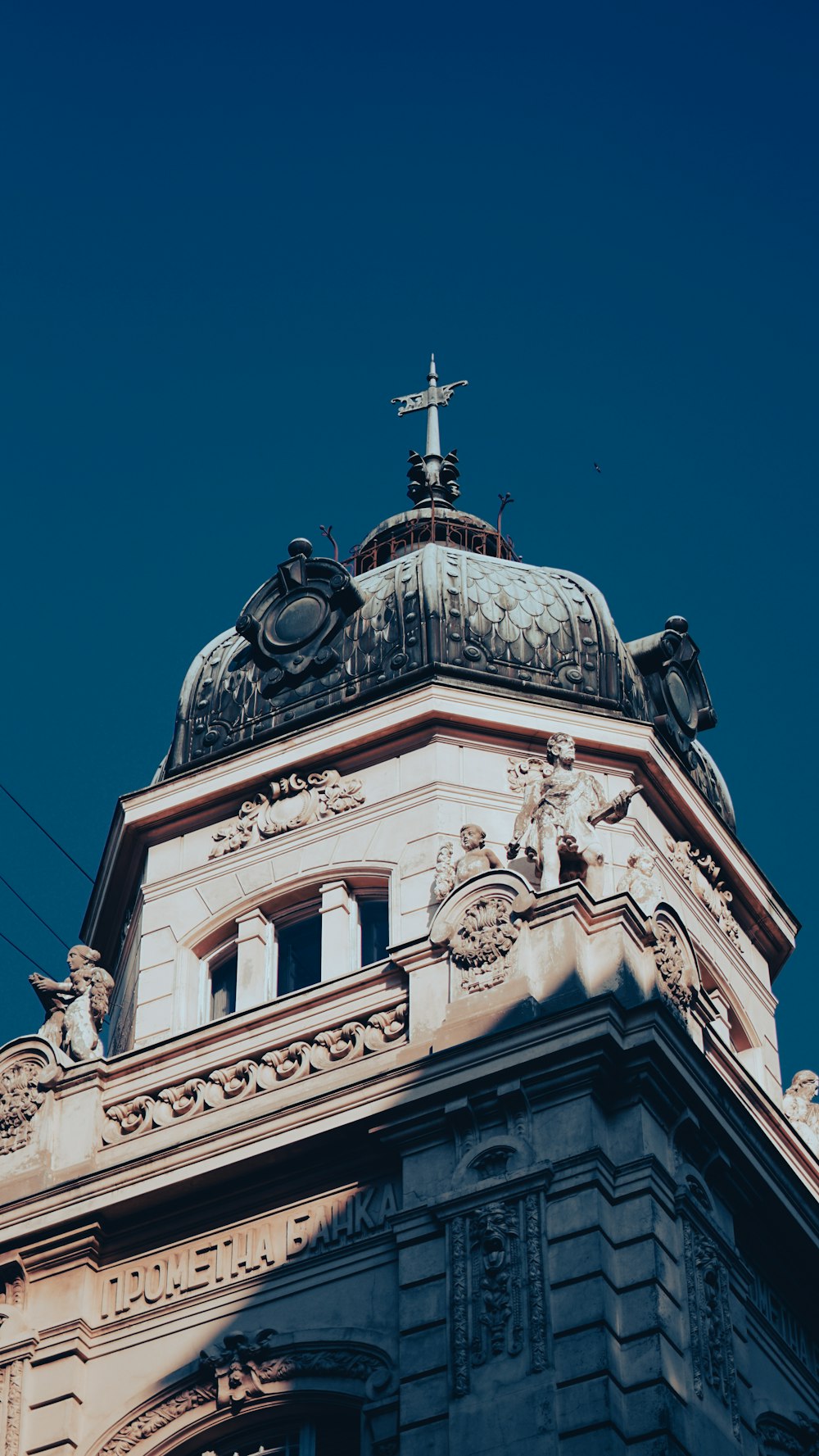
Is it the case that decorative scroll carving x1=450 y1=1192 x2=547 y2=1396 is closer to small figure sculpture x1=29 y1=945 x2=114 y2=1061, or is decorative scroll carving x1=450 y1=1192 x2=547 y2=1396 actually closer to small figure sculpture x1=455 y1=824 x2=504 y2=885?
small figure sculpture x1=455 y1=824 x2=504 y2=885

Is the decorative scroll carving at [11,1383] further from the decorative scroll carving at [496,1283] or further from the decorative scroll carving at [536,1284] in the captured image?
the decorative scroll carving at [536,1284]

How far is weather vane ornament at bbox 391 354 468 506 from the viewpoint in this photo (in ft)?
149

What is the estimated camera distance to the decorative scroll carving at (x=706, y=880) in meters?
37.8

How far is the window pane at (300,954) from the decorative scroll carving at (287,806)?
1246 millimetres

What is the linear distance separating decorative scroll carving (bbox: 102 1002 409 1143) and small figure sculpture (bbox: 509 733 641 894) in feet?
7.50

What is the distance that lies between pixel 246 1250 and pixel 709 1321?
4.96 metres

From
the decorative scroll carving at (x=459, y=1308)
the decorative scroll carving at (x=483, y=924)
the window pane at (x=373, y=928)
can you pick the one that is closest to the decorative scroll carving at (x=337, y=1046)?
the decorative scroll carving at (x=483, y=924)

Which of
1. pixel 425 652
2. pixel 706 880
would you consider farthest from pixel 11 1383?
pixel 706 880

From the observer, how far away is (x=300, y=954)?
36562 mm

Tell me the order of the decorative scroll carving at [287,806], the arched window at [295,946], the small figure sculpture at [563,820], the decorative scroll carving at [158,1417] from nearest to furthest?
the decorative scroll carving at [158,1417], the small figure sculpture at [563,820], the arched window at [295,946], the decorative scroll carving at [287,806]

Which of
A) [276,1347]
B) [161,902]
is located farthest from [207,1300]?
[161,902]

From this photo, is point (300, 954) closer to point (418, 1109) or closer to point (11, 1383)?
point (418, 1109)

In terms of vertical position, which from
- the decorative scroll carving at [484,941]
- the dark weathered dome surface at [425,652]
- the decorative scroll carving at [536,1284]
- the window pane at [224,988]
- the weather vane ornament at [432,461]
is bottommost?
the decorative scroll carving at [536,1284]

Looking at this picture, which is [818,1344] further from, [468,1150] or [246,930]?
[246,930]
